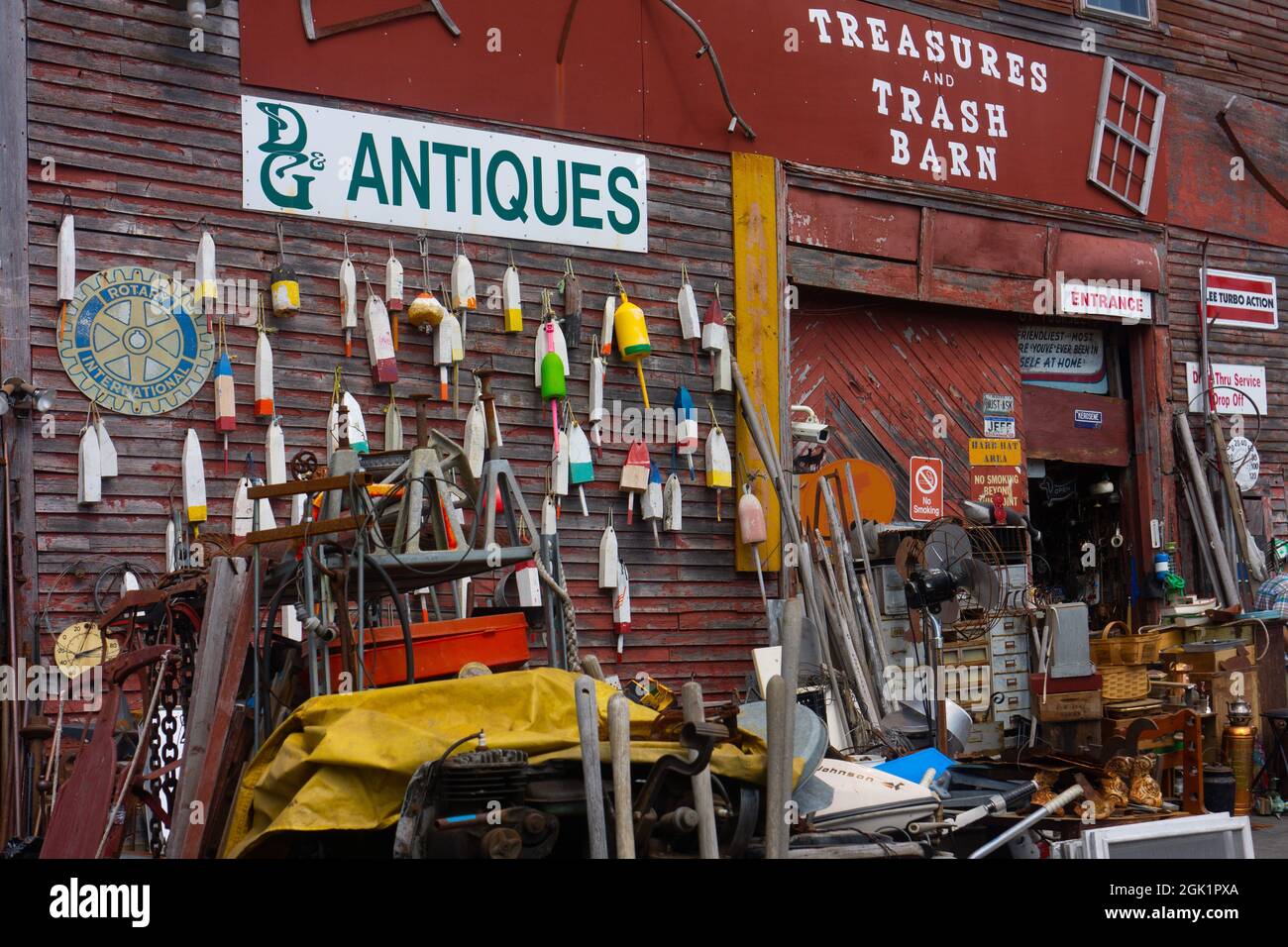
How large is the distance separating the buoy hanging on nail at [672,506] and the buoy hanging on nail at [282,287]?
10.1ft

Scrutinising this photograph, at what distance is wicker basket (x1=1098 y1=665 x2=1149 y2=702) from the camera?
32.2 feet

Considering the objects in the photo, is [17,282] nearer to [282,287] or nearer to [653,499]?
[282,287]

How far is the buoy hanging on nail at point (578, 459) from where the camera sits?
33.2ft

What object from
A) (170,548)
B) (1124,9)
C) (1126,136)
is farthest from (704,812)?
(1124,9)

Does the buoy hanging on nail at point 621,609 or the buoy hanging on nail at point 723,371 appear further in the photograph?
the buoy hanging on nail at point 723,371

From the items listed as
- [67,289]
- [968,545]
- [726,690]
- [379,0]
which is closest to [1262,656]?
[968,545]

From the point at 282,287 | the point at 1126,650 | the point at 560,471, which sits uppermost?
the point at 282,287

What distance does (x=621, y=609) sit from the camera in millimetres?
10250

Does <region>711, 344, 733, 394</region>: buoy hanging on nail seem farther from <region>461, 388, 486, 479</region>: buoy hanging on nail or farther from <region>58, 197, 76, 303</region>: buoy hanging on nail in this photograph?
<region>58, 197, 76, 303</region>: buoy hanging on nail

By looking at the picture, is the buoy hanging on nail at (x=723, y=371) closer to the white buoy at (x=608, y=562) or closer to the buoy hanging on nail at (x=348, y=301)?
the white buoy at (x=608, y=562)

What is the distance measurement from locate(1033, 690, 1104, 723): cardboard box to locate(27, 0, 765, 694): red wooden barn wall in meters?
2.50

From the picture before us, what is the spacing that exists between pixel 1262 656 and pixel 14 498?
9.31 m

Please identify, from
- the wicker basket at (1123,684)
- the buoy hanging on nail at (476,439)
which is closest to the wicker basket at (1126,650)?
the wicker basket at (1123,684)

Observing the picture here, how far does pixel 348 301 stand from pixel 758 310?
345cm
